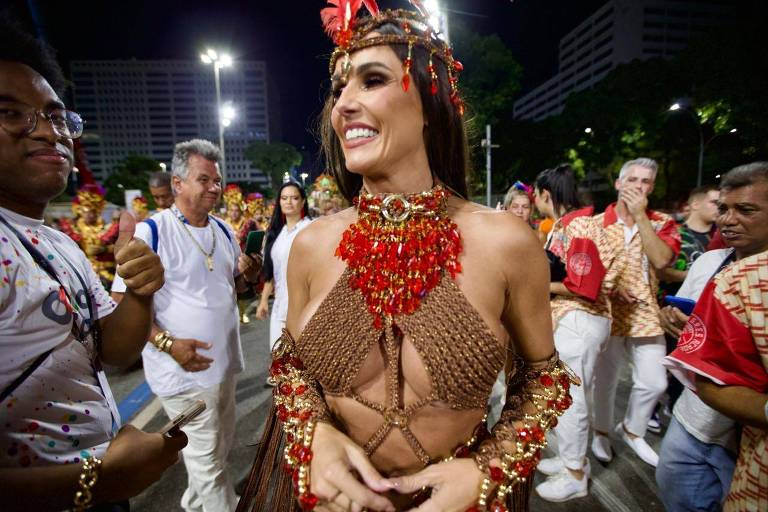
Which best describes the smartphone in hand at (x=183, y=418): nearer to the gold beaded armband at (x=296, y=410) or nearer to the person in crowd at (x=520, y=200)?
the gold beaded armband at (x=296, y=410)

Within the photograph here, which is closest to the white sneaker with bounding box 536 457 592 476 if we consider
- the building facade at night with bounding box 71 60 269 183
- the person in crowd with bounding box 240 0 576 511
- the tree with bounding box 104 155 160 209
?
the person in crowd with bounding box 240 0 576 511

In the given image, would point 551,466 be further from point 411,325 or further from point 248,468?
point 411,325

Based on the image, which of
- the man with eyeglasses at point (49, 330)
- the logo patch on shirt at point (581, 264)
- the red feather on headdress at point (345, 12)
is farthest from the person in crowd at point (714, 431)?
the man with eyeglasses at point (49, 330)

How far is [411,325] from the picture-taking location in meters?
1.40

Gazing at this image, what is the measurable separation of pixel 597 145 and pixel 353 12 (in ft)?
115

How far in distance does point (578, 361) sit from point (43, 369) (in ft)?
11.3

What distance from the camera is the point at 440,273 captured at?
144 cm

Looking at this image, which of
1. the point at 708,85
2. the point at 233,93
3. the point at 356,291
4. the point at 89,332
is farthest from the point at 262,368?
the point at 233,93

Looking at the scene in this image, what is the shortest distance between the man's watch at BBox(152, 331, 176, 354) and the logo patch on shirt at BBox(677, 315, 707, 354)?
9.57 feet

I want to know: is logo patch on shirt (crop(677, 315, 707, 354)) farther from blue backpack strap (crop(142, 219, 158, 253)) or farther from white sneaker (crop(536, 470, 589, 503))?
blue backpack strap (crop(142, 219, 158, 253))

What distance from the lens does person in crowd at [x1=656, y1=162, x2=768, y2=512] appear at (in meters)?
2.04

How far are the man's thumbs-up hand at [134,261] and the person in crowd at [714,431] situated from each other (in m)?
2.67

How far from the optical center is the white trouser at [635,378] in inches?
142

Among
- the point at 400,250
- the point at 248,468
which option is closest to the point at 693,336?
the point at 400,250
